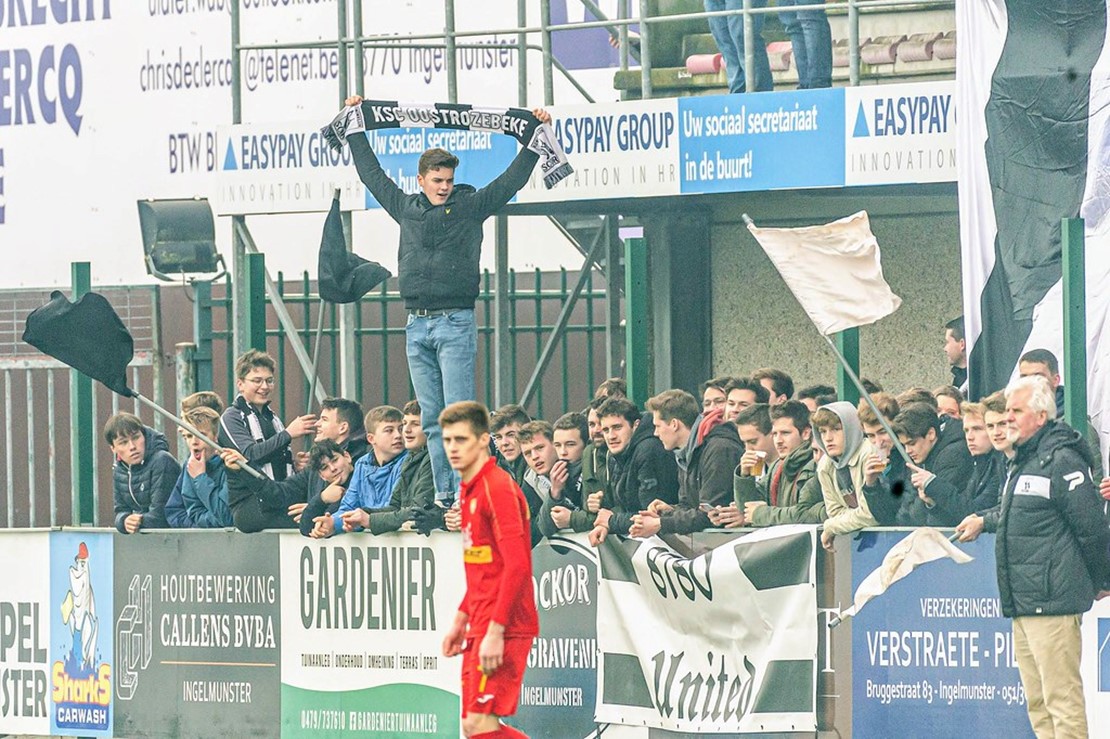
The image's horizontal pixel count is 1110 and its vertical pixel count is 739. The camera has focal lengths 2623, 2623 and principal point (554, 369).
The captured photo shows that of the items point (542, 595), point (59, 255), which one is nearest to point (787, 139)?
point (542, 595)

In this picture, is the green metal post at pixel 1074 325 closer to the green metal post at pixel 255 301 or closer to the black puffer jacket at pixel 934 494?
the black puffer jacket at pixel 934 494

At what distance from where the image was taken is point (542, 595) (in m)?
13.5

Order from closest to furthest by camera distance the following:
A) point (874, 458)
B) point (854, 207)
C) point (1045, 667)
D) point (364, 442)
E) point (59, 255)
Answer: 1. point (1045, 667)
2. point (874, 458)
3. point (364, 442)
4. point (854, 207)
5. point (59, 255)

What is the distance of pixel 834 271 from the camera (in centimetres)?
1299

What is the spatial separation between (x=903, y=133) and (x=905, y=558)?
334 cm

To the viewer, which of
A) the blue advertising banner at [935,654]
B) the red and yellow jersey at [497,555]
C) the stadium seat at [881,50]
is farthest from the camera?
the stadium seat at [881,50]

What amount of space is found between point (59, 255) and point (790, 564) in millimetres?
10906

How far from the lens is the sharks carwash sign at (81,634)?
15.1 metres

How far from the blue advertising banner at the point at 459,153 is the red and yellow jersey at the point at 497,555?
5.09 meters

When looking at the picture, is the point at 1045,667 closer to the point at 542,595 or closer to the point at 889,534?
the point at 889,534

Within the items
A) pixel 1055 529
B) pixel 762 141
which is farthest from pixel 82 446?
pixel 1055 529

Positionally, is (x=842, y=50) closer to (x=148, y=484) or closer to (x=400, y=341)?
(x=400, y=341)

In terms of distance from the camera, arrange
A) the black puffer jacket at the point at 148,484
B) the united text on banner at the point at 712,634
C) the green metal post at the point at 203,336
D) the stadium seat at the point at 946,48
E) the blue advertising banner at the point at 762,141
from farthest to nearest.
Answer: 1. the green metal post at the point at 203,336
2. the stadium seat at the point at 946,48
3. the black puffer jacket at the point at 148,484
4. the blue advertising banner at the point at 762,141
5. the united text on banner at the point at 712,634

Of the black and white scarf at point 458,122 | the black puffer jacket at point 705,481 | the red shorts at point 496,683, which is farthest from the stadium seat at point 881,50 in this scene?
the red shorts at point 496,683
